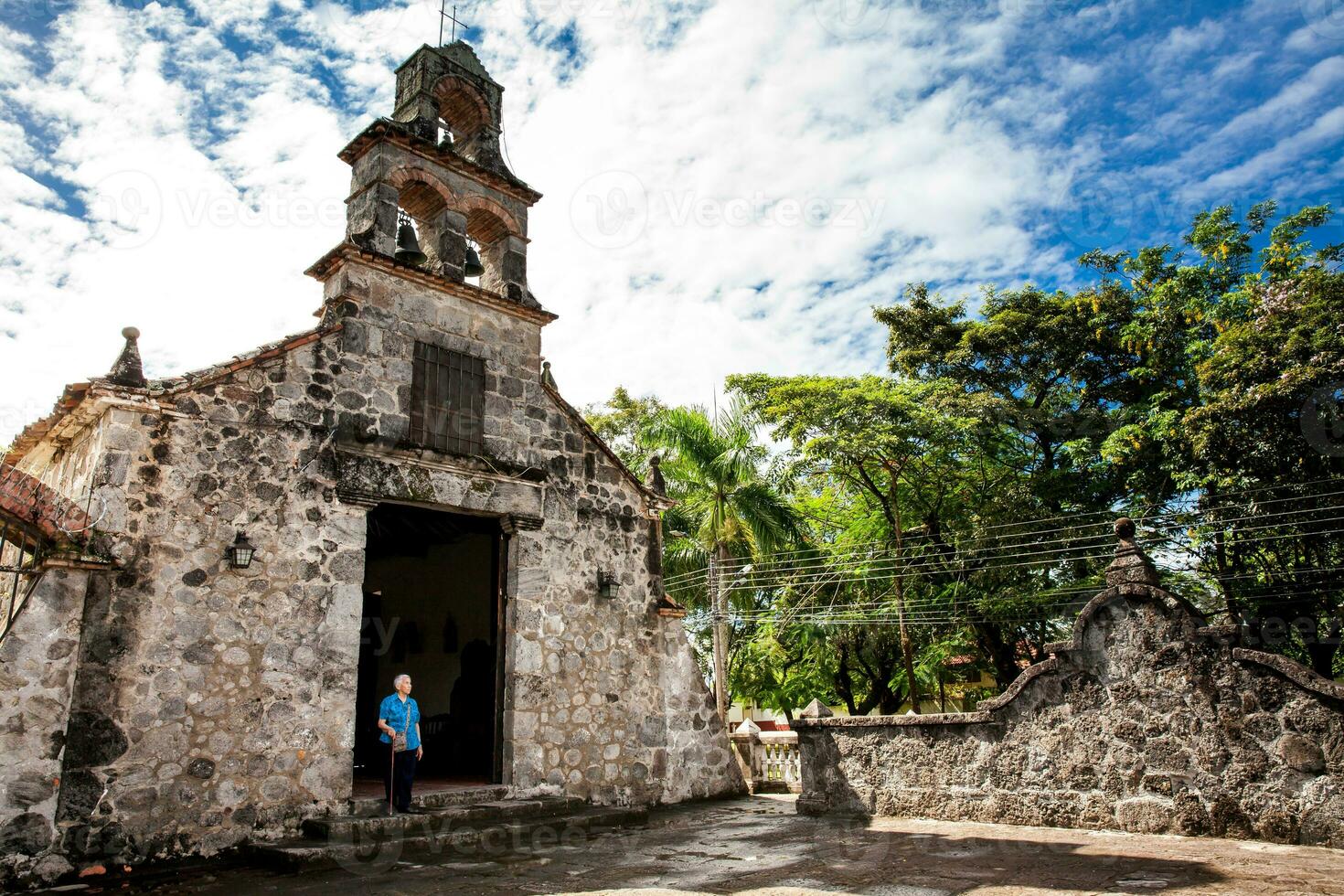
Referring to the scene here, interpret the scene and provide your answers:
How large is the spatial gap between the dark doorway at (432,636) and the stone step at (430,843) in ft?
10.6

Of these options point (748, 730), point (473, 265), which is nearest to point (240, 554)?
point (473, 265)

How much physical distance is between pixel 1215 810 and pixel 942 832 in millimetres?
2207

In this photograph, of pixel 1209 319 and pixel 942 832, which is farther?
pixel 1209 319

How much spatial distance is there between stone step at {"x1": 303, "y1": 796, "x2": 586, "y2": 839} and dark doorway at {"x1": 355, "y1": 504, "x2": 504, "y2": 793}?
9.72 feet

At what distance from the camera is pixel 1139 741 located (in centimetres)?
743

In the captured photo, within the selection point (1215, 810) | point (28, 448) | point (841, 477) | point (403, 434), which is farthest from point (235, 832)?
point (841, 477)

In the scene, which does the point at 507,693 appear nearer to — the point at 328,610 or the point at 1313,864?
the point at 328,610

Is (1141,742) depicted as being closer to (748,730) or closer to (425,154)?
(748,730)

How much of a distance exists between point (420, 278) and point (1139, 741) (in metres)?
8.56

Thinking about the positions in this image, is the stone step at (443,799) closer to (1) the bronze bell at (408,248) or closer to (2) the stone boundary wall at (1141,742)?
(2) the stone boundary wall at (1141,742)

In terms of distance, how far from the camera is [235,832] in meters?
7.39

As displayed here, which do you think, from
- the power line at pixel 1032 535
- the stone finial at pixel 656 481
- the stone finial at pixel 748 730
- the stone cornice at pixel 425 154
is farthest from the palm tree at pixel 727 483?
the stone cornice at pixel 425 154

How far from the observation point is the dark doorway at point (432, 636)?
510 inches

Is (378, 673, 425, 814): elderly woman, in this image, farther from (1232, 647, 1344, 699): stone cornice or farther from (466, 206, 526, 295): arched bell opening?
(1232, 647, 1344, 699): stone cornice
